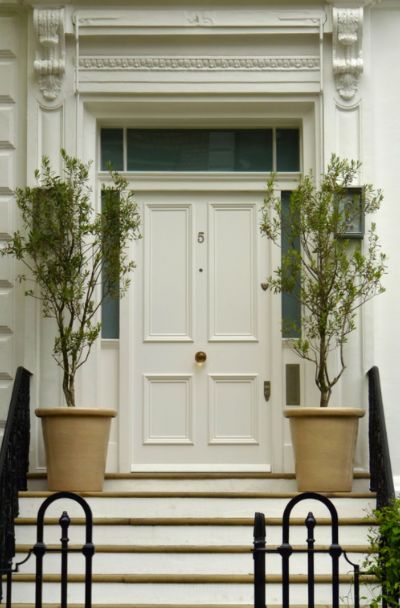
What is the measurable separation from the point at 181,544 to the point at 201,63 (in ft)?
12.6

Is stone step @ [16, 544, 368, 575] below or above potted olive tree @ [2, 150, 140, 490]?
below

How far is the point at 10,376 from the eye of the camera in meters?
9.99

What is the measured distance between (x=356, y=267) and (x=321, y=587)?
2504mm

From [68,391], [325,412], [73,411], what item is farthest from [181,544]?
[68,391]

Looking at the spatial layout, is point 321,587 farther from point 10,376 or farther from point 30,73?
point 30,73

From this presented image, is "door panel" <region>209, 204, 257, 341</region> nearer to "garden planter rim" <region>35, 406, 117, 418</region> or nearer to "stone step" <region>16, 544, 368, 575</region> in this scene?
"garden planter rim" <region>35, 406, 117, 418</region>

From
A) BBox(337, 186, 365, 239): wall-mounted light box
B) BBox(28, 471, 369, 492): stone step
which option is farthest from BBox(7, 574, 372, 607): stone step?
BBox(337, 186, 365, 239): wall-mounted light box

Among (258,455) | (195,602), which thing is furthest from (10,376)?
(195,602)

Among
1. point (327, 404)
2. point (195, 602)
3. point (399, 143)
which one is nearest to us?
point (195, 602)

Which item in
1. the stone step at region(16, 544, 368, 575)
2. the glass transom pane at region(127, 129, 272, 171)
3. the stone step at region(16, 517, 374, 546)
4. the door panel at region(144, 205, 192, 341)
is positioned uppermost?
the glass transom pane at region(127, 129, 272, 171)

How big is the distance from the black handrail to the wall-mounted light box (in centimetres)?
105

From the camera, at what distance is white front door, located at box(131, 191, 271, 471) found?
33.7ft

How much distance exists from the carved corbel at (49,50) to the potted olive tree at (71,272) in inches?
25.9

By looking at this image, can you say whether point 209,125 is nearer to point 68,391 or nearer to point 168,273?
point 168,273
